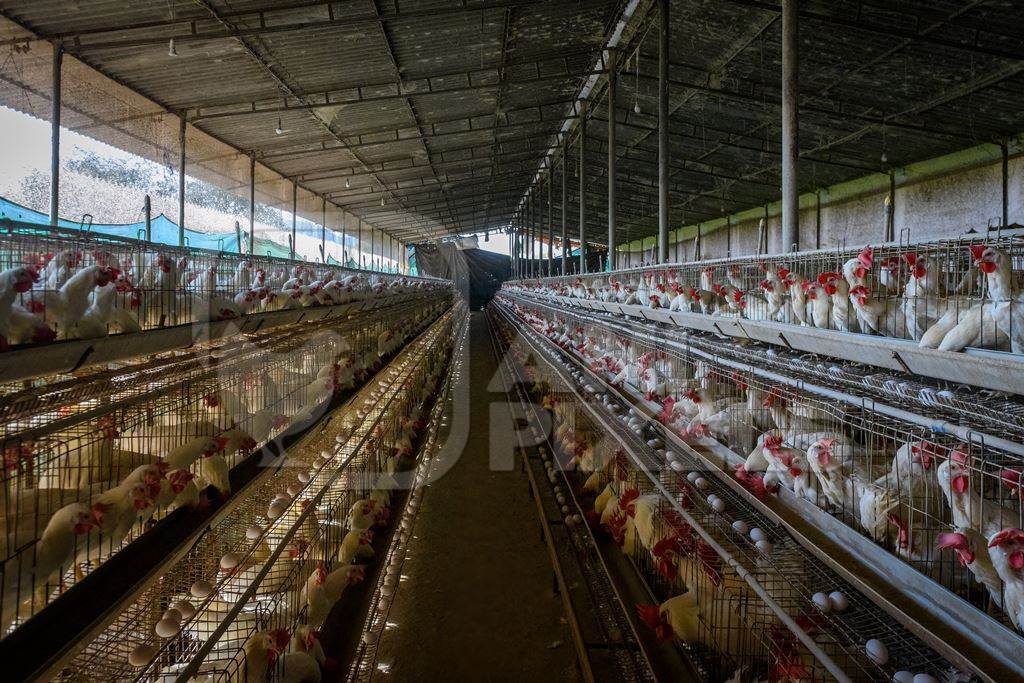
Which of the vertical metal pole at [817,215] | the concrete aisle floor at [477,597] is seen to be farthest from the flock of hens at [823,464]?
the vertical metal pole at [817,215]

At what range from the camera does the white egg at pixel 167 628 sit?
5.21 ft

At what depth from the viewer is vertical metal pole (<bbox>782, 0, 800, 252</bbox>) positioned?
3381 millimetres

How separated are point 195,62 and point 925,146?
32.0ft

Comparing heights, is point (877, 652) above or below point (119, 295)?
below

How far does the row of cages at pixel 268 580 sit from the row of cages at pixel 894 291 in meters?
1.88

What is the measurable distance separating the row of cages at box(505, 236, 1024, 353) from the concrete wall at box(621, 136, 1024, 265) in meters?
3.89

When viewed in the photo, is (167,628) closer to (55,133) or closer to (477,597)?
(477,597)

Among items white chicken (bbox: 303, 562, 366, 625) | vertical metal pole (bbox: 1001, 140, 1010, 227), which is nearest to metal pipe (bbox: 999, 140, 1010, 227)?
vertical metal pole (bbox: 1001, 140, 1010, 227)

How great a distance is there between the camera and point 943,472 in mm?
1214

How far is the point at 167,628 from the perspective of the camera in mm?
1602

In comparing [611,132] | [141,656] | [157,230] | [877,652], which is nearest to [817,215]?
[611,132]

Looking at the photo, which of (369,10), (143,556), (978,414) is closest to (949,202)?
(369,10)

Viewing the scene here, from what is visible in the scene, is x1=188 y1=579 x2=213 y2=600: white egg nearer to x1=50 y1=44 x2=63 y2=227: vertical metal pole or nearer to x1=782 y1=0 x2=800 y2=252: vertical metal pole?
x1=782 y1=0 x2=800 y2=252: vertical metal pole

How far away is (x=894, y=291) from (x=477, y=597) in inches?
87.1
